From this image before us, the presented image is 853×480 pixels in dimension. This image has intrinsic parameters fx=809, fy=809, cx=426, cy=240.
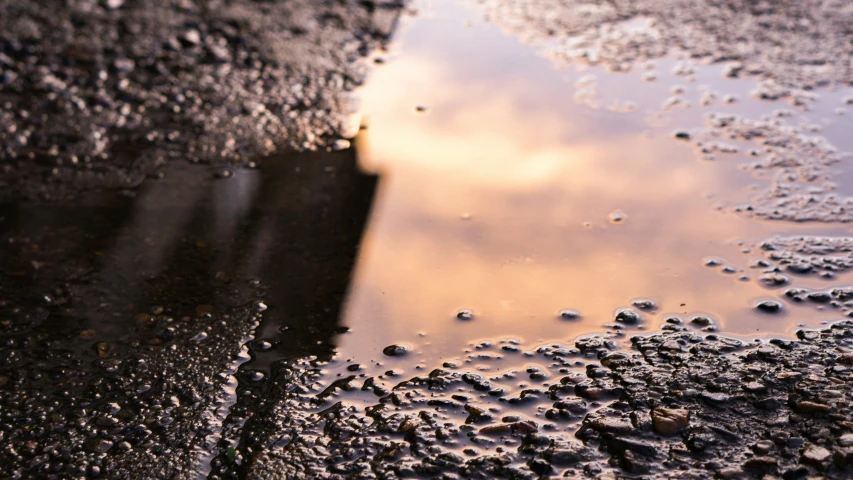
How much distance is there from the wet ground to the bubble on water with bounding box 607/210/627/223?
0.02m

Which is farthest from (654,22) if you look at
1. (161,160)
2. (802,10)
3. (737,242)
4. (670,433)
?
(670,433)

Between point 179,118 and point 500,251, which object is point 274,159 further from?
point 500,251

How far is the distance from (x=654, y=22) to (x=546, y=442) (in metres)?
2.94

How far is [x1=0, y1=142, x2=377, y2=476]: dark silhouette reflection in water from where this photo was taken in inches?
82.6

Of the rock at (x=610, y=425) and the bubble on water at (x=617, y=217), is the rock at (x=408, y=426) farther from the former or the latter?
the bubble on water at (x=617, y=217)

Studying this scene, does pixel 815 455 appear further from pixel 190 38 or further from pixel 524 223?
pixel 190 38

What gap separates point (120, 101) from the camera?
3.46 metres

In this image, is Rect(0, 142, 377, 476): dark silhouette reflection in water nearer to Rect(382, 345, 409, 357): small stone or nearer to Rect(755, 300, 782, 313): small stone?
Rect(382, 345, 409, 357): small stone

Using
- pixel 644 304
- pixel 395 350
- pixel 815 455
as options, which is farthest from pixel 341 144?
pixel 815 455

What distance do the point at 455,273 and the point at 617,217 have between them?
634 mm

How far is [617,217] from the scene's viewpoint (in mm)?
2760

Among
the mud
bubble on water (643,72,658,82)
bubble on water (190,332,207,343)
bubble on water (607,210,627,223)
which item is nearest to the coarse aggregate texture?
bubble on water (190,332,207,343)

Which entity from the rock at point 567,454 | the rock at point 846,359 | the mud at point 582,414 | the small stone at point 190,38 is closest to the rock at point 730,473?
the mud at point 582,414

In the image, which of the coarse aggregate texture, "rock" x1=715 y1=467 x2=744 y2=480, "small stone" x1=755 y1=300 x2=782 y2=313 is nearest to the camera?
"rock" x1=715 y1=467 x2=744 y2=480
